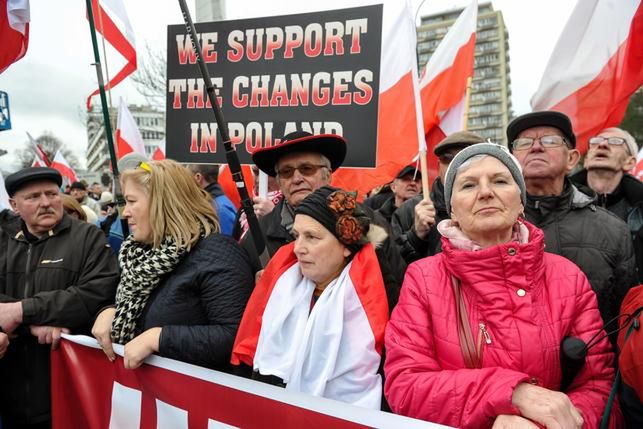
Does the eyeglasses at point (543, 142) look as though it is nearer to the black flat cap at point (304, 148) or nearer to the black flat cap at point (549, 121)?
the black flat cap at point (549, 121)

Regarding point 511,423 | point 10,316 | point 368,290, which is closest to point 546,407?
point 511,423

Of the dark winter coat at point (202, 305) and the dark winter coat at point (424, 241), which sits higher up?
the dark winter coat at point (424, 241)

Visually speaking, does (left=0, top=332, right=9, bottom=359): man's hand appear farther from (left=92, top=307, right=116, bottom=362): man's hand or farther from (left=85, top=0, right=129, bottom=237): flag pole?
(left=85, top=0, right=129, bottom=237): flag pole

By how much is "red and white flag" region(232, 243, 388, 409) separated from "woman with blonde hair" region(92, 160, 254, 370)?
10.2 inches

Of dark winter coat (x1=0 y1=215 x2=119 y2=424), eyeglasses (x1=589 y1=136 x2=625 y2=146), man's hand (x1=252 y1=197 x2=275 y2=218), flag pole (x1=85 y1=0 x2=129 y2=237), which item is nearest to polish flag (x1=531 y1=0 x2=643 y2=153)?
eyeglasses (x1=589 y1=136 x2=625 y2=146)

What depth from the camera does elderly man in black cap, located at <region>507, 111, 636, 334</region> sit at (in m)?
2.27

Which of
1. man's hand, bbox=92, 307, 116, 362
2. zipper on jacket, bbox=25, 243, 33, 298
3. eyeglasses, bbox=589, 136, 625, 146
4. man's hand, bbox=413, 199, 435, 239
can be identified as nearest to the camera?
man's hand, bbox=92, 307, 116, 362

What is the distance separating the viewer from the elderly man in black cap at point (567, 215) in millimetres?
2273

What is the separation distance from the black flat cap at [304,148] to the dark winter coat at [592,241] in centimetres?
105

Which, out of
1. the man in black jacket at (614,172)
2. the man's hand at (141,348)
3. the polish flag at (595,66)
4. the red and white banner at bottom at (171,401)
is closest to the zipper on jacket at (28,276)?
the red and white banner at bottom at (171,401)

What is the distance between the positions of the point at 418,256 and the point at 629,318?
5.04 ft

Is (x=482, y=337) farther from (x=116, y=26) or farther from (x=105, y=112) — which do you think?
(x=116, y=26)

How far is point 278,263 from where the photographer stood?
86.6 inches

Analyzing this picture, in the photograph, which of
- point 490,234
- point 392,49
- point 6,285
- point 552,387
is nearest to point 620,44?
point 392,49
